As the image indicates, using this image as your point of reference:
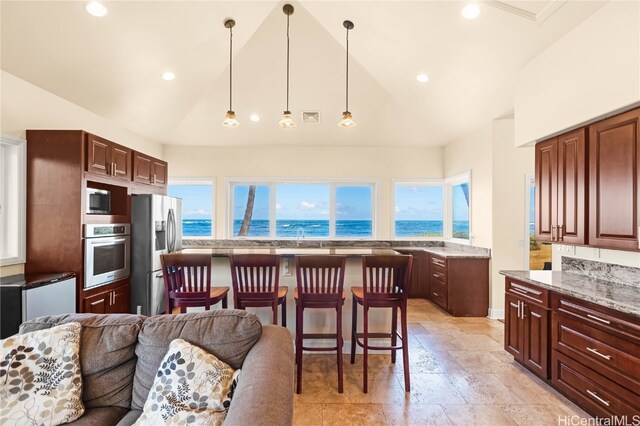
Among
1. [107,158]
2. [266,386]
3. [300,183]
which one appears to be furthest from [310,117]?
[266,386]

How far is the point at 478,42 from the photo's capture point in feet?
10.1

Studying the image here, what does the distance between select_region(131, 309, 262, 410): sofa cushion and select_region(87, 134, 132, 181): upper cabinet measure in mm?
2316

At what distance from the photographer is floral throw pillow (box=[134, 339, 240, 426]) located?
1363 mm

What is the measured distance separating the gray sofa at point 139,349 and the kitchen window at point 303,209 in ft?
14.0

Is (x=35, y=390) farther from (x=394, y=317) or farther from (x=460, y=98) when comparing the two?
(x=460, y=98)

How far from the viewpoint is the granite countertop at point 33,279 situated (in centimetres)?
238

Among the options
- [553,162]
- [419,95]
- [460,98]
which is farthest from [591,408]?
[419,95]

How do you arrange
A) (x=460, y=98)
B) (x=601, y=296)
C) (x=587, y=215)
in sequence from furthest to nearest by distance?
1. (x=460, y=98)
2. (x=587, y=215)
3. (x=601, y=296)

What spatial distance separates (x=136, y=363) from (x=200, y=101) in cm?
409

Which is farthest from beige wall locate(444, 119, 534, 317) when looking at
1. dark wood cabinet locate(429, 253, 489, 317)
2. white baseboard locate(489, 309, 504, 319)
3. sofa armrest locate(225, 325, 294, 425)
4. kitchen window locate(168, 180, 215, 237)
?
kitchen window locate(168, 180, 215, 237)

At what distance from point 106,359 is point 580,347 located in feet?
10.1

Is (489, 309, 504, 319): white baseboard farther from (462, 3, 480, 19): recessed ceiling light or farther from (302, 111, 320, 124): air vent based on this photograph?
(302, 111, 320, 124): air vent

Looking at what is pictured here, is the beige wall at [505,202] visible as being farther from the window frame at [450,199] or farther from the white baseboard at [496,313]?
the window frame at [450,199]

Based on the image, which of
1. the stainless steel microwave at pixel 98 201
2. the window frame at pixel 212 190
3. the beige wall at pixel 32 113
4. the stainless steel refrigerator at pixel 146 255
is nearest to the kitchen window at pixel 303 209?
the window frame at pixel 212 190
